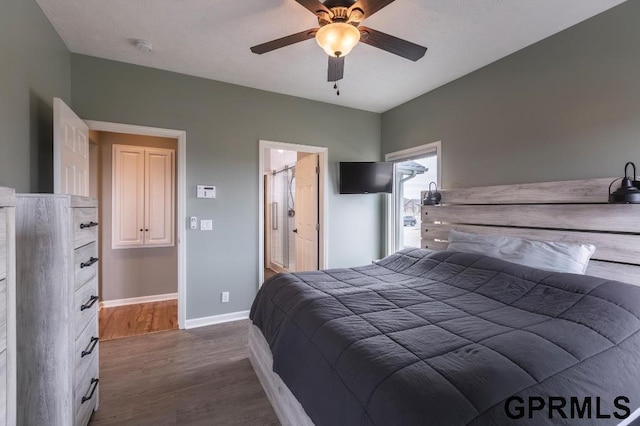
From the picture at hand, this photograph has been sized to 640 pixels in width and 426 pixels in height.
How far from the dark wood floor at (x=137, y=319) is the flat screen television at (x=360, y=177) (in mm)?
2646

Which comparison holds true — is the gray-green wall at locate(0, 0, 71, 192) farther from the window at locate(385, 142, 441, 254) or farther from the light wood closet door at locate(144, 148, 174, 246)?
the window at locate(385, 142, 441, 254)

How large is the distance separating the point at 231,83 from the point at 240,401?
3.11 meters

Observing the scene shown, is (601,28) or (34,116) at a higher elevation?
(601,28)

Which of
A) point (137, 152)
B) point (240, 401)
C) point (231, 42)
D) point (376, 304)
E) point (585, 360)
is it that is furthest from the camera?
point (137, 152)

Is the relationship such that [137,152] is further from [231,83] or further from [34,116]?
[34,116]

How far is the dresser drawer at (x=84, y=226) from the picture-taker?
1517 millimetres

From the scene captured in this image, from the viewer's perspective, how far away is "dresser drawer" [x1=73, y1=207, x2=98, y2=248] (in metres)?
1.52

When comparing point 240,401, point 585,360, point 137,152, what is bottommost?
point 240,401

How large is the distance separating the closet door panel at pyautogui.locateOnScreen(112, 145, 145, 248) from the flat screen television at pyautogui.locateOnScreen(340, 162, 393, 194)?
273 cm

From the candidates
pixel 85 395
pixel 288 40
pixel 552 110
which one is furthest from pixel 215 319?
pixel 552 110

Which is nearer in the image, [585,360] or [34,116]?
[585,360]

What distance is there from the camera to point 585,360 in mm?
1176

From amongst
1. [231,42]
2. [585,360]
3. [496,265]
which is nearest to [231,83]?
[231,42]

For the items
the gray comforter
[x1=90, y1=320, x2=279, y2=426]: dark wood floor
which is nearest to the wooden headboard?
the gray comforter
